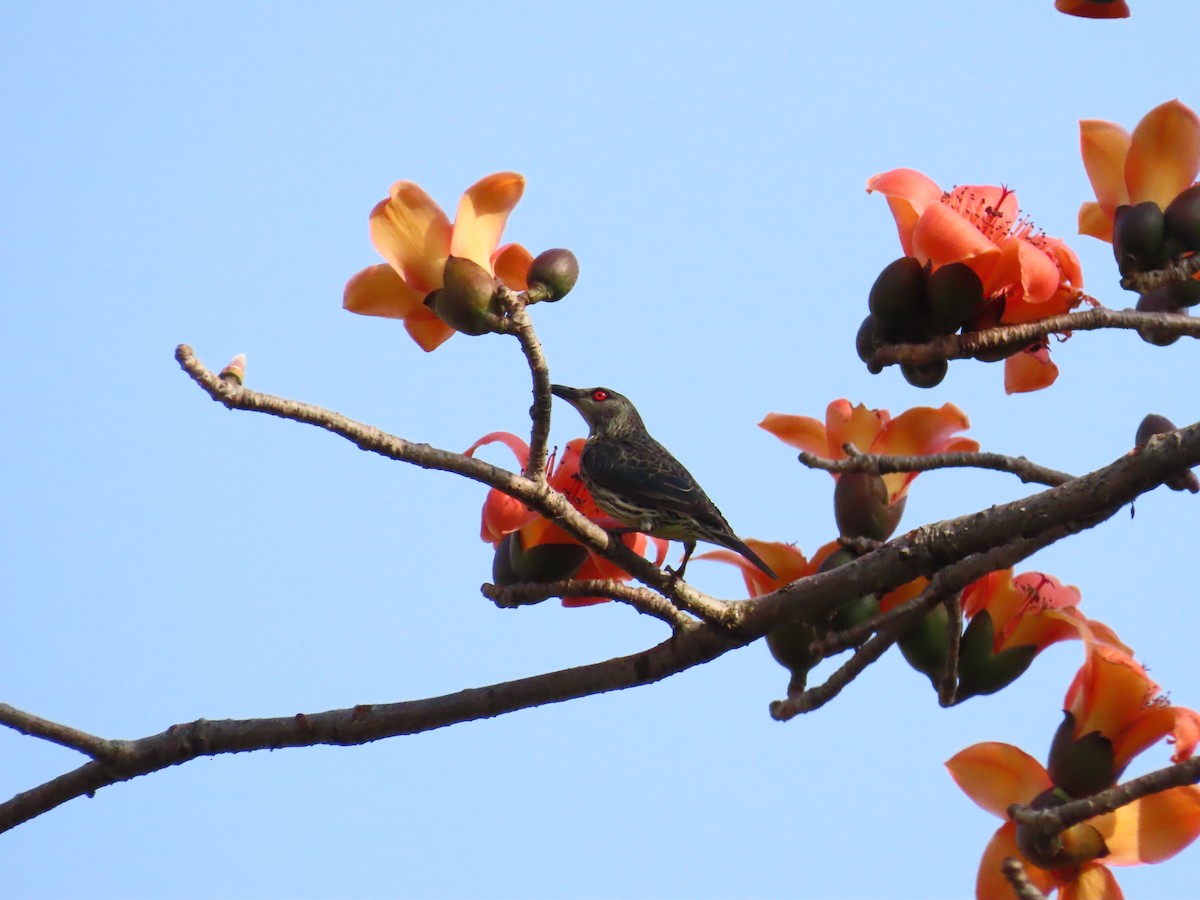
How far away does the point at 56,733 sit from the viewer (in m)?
2.40

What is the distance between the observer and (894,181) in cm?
241

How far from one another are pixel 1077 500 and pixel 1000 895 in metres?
0.61

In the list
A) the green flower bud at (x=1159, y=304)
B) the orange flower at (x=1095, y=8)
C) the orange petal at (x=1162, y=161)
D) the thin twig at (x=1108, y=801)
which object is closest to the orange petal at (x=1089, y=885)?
the thin twig at (x=1108, y=801)

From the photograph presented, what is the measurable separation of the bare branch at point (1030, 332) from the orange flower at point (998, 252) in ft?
0.13

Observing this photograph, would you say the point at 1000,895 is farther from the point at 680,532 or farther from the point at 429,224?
the point at 680,532

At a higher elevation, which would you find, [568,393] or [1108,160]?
[568,393]

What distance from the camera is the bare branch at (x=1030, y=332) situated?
2.28 metres

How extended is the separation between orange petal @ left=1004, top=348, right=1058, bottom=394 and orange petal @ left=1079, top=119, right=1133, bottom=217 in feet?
0.90

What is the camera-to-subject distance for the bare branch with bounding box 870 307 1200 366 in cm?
228

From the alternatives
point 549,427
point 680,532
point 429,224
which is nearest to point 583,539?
point 549,427

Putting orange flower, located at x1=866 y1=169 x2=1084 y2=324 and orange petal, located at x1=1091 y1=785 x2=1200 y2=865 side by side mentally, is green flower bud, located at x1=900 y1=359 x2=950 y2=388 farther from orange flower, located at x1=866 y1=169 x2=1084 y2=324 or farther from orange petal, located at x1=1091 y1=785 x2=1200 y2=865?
orange petal, located at x1=1091 y1=785 x2=1200 y2=865

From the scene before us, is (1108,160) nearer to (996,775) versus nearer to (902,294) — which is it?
(902,294)

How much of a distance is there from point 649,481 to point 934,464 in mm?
1716

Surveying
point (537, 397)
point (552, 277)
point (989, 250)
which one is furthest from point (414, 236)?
point (989, 250)
